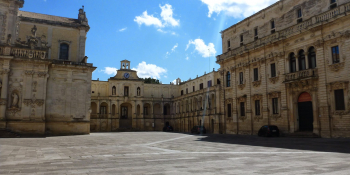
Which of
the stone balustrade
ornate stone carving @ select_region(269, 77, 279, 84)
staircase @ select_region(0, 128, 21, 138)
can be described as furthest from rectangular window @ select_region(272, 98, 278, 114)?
staircase @ select_region(0, 128, 21, 138)

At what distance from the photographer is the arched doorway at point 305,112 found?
28109 mm

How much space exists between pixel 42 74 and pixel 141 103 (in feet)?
110

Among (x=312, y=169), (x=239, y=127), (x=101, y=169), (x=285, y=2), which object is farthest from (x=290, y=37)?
(x=101, y=169)

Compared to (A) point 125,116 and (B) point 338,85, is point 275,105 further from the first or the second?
(A) point 125,116

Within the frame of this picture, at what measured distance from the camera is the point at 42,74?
33.8m

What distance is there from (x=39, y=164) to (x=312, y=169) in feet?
28.6

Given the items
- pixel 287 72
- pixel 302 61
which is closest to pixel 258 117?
pixel 287 72

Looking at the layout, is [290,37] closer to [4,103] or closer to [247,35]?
[247,35]

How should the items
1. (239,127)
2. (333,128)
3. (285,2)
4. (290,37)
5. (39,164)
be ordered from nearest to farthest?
(39,164) → (333,128) → (290,37) → (285,2) → (239,127)

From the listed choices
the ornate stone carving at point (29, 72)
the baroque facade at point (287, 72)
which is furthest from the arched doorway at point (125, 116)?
the ornate stone carving at point (29, 72)

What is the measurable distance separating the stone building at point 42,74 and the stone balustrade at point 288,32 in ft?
64.1

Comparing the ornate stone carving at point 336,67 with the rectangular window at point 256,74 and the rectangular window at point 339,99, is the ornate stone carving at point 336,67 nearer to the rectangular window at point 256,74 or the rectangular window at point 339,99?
the rectangular window at point 339,99

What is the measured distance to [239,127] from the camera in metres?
37.2

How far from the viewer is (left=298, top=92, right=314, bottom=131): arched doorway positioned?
2811 centimetres
